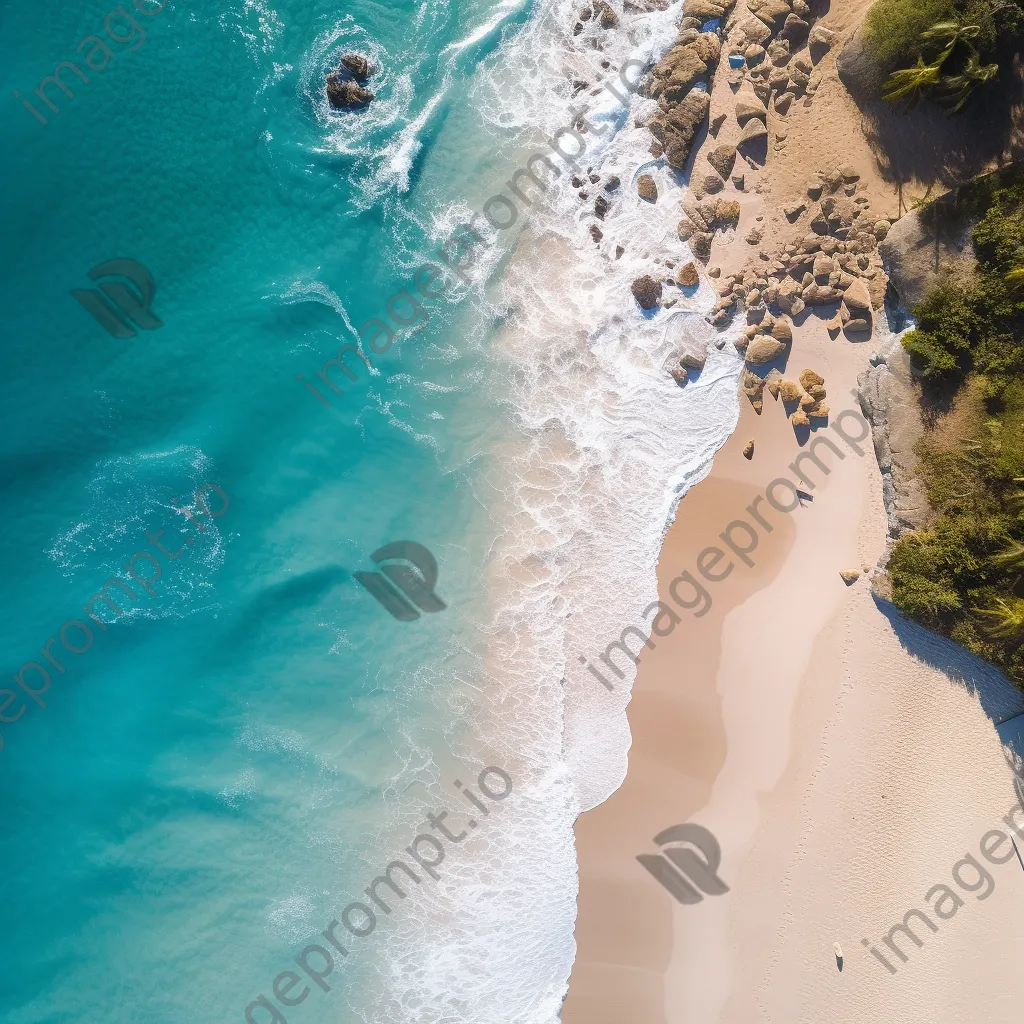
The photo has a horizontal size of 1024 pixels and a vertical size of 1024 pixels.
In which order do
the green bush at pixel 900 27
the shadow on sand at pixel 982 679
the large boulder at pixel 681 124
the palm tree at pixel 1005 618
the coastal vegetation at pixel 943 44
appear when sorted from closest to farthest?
the coastal vegetation at pixel 943 44, the green bush at pixel 900 27, the palm tree at pixel 1005 618, the shadow on sand at pixel 982 679, the large boulder at pixel 681 124

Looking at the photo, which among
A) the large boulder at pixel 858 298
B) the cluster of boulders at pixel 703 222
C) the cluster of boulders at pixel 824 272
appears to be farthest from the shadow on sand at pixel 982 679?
the cluster of boulders at pixel 703 222

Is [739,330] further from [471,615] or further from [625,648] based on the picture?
[471,615]

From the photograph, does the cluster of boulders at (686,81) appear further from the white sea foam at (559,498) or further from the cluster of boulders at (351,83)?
the cluster of boulders at (351,83)

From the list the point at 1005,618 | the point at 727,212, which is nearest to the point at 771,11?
the point at 727,212

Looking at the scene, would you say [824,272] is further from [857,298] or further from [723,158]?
[723,158]

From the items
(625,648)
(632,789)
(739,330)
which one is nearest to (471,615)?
(625,648)

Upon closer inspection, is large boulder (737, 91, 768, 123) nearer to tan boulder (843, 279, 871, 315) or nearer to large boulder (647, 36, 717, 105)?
large boulder (647, 36, 717, 105)

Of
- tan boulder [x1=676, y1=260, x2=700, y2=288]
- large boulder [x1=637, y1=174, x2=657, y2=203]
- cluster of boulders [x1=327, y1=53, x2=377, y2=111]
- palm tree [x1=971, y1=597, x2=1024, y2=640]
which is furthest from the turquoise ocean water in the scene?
palm tree [x1=971, y1=597, x2=1024, y2=640]
